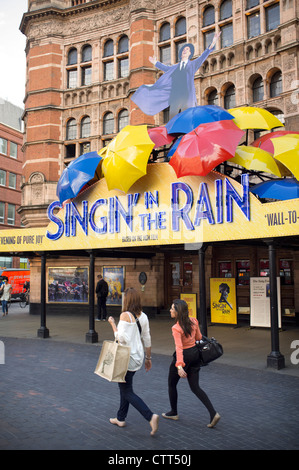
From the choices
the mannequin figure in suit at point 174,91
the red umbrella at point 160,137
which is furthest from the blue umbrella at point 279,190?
the mannequin figure in suit at point 174,91

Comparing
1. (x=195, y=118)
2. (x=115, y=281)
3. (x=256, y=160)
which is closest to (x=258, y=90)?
(x=195, y=118)

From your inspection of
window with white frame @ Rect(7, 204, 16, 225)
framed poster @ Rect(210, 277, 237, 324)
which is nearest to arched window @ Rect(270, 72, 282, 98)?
framed poster @ Rect(210, 277, 237, 324)

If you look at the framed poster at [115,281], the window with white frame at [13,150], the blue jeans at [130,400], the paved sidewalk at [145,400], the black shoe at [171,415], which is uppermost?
the window with white frame at [13,150]

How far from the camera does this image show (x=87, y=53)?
23250 mm

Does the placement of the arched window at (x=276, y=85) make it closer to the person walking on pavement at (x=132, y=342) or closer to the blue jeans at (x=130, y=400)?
the person walking on pavement at (x=132, y=342)

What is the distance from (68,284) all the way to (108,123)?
8.75 m

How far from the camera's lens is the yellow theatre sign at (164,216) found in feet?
31.5

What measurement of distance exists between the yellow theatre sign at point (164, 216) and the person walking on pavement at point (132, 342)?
458cm

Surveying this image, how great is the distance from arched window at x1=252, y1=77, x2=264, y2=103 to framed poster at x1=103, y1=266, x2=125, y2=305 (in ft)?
31.8

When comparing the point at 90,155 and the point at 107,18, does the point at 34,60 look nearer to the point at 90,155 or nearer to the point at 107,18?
the point at 107,18

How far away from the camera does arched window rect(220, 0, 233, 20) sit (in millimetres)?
18688

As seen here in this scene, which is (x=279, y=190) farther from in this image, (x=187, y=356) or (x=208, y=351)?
(x=187, y=356)

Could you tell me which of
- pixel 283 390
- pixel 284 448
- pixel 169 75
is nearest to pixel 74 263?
pixel 169 75

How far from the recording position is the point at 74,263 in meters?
22.0
